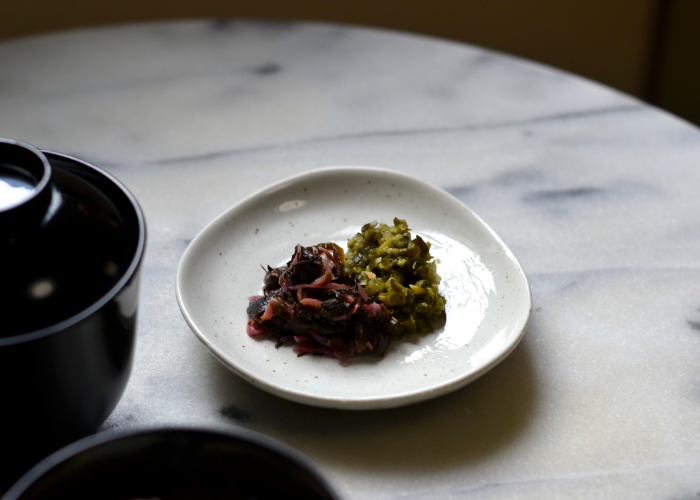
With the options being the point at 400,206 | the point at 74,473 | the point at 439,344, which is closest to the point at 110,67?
the point at 400,206

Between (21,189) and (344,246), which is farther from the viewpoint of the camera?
(344,246)

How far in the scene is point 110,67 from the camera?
2.08m

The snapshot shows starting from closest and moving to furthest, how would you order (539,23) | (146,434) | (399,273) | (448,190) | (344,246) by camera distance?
(146,434), (399,273), (344,246), (448,190), (539,23)

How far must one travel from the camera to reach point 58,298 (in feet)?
2.50

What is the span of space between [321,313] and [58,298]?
19.3 inches

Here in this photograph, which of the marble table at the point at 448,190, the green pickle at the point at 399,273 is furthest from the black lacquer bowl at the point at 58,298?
the green pickle at the point at 399,273

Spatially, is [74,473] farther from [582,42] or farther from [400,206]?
[582,42]

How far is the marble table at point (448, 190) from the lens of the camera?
1042 mm

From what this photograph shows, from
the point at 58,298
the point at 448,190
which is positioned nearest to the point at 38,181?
the point at 58,298

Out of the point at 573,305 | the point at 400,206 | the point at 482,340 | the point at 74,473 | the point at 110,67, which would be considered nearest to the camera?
the point at 74,473

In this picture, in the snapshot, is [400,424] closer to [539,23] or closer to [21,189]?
[21,189]

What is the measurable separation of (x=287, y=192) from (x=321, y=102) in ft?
1.78

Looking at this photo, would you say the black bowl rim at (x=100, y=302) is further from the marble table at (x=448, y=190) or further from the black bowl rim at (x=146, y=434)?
the marble table at (x=448, y=190)

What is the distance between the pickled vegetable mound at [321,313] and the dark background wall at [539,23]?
2112mm
